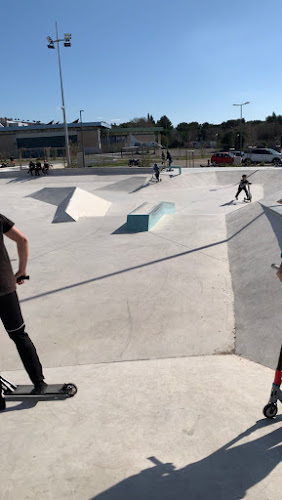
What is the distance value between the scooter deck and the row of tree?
68.9 meters

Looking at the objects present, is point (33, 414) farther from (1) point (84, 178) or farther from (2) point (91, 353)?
(1) point (84, 178)

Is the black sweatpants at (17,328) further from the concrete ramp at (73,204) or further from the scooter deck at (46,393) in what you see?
the concrete ramp at (73,204)

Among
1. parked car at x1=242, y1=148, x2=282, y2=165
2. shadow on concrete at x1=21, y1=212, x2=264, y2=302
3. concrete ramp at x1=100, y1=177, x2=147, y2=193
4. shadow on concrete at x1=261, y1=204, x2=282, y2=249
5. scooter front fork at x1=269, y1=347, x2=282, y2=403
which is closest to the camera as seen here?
scooter front fork at x1=269, y1=347, x2=282, y2=403

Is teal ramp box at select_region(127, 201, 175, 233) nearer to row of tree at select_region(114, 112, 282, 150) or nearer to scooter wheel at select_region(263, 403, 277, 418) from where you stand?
scooter wheel at select_region(263, 403, 277, 418)

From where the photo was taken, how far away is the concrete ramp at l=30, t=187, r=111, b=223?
554 inches

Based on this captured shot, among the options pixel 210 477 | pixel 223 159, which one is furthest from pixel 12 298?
pixel 223 159

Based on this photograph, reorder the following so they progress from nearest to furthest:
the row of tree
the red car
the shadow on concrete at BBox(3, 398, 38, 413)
Answer: the shadow on concrete at BBox(3, 398, 38, 413) → the red car → the row of tree

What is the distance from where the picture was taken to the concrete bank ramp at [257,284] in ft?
14.5

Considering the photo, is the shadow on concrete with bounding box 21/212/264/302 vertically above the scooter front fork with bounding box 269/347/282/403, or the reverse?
the scooter front fork with bounding box 269/347/282/403

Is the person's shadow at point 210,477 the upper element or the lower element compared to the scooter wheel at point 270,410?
lower

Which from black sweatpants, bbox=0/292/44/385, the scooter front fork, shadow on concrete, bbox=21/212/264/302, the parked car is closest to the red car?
the parked car

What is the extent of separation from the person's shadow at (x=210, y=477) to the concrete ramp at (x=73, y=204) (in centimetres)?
1197

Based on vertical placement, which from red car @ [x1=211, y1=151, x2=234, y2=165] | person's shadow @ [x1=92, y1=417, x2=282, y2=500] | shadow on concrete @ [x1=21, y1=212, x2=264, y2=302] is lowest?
shadow on concrete @ [x1=21, y1=212, x2=264, y2=302]

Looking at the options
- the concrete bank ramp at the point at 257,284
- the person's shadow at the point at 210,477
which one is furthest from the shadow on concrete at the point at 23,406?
the concrete bank ramp at the point at 257,284
